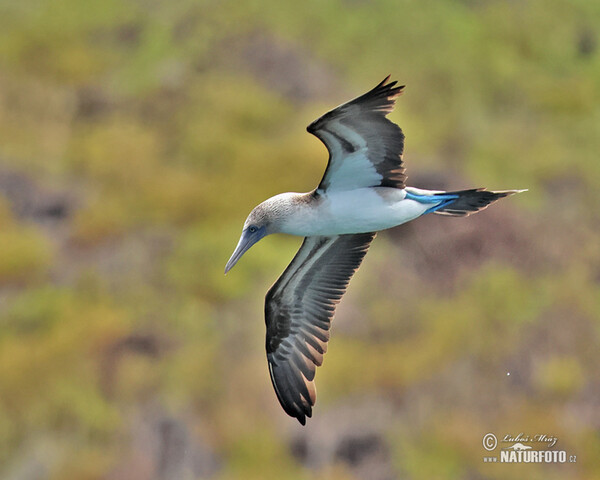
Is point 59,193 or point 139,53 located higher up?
point 139,53

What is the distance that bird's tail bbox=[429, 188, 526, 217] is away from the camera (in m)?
9.84

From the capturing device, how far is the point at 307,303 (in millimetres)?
11398

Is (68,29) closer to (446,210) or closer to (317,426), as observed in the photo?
(317,426)

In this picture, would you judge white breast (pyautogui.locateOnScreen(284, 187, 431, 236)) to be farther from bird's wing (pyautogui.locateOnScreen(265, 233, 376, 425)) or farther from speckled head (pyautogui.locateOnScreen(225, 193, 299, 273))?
bird's wing (pyautogui.locateOnScreen(265, 233, 376, 425))

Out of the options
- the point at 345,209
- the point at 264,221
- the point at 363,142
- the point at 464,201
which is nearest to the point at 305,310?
the point at 264,221

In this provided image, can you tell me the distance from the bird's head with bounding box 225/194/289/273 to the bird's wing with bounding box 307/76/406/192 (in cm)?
43

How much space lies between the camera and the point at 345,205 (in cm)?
980

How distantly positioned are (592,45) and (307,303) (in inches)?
827

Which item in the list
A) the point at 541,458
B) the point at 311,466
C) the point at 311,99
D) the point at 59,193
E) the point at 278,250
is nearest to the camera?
the point at 311,466

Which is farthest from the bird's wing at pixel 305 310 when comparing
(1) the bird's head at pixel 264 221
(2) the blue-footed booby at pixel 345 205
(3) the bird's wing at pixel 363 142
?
(3) the bird's wing at pixel 363 142

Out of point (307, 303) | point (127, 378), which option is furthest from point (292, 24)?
point (307, 303)

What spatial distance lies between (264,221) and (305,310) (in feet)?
5.96

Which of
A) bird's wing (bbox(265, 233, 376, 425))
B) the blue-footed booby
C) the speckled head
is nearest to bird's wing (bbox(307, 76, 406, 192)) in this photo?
the blue-footed booby

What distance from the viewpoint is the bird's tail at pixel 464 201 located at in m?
9.84
